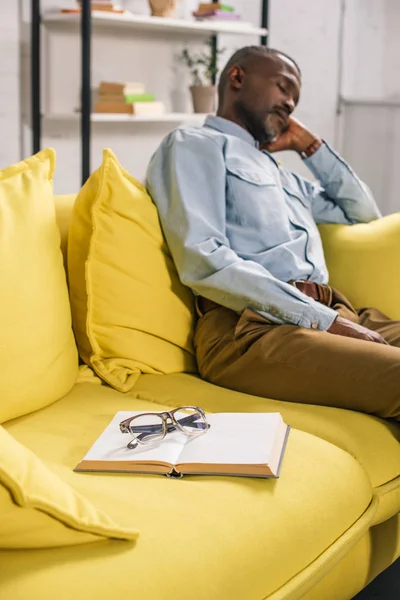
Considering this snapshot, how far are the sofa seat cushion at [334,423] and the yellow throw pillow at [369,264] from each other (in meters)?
0.53

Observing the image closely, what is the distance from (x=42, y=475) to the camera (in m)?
1.06

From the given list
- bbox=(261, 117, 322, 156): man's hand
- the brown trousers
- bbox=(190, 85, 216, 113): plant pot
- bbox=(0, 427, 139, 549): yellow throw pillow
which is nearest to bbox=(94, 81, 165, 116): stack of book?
bbox=(190, 85, 216, 113): plant pot

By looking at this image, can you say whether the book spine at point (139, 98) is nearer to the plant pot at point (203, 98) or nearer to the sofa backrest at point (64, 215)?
the plant pot at point (203, 98)

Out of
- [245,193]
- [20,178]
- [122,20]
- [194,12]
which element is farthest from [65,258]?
[194,12]

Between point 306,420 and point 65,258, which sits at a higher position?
→ point 65,258

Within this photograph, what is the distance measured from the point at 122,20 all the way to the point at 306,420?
2.48 m

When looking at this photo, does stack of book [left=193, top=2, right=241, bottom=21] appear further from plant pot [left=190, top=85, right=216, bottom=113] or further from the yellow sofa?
the yellow sofa

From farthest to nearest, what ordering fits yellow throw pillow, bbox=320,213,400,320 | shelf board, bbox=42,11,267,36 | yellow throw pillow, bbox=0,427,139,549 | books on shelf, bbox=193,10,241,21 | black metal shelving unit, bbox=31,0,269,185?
1. books on shelf, bbox=193,10,241,21
2. shelf board, bbox=42,11,267,36
3. black metal shelving unit, bbox=31,0,269,185
4. yellow throw pillow, bbox=320,213,400,320
5. yellow throw pillow, bbox=0,427,139,549

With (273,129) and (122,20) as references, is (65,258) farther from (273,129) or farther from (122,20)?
(122,20)

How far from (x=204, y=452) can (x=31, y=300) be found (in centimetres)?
46

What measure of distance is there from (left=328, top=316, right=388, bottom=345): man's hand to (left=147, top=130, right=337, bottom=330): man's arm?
0.04 m

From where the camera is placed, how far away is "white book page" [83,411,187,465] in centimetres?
133

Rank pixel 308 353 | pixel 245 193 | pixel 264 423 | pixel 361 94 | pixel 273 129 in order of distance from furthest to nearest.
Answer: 1. pixel 361 94
2. pixel 273 129
3. pixel 245 193
4. pixel 308 353
5. pixel 264 423

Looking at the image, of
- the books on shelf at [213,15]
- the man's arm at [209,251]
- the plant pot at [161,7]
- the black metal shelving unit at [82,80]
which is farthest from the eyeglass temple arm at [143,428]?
the books on shelf at [213,15]
